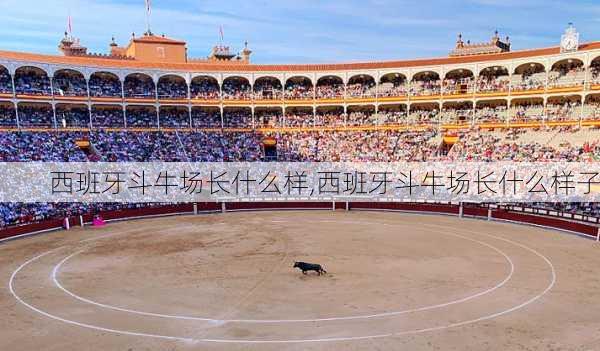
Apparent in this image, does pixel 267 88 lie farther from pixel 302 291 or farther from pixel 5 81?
pixel 302 291

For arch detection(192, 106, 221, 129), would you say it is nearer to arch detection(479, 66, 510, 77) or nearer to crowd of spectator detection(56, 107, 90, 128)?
crowd of spectator detection(56, 107, 90, 128)

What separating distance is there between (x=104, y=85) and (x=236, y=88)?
595 inches

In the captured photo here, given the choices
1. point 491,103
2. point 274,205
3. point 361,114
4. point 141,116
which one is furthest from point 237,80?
point 491,103

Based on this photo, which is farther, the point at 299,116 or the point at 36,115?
the point at 299,116

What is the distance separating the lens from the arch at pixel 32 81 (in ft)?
156

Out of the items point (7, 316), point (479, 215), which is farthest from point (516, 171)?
point (7, 316)

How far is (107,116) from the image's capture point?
172 feet

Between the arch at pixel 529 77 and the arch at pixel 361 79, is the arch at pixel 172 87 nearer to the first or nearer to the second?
the arch at pixel 361 79

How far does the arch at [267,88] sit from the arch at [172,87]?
8635 mm

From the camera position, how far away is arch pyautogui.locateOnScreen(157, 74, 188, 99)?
178 feet

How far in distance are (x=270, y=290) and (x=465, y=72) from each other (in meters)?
43.6

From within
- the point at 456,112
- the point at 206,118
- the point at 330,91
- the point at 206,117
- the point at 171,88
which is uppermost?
the point at 171,88

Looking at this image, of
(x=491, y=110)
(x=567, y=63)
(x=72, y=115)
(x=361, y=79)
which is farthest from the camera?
(x=361, y=79)

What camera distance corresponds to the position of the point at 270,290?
17.6 m
